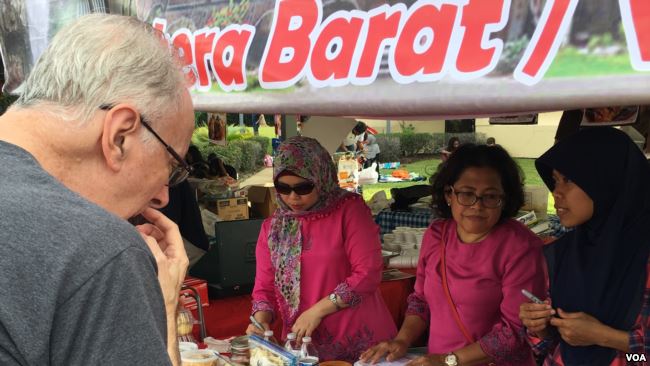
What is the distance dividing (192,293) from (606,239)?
1836mm

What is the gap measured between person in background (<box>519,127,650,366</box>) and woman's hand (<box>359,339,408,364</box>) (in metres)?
0.51

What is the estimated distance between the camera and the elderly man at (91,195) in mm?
677

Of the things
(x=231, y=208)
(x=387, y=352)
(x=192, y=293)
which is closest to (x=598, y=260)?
(x=387, y=352)

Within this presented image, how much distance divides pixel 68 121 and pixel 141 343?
36 centimetres

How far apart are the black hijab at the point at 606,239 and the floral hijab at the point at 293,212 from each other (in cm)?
99

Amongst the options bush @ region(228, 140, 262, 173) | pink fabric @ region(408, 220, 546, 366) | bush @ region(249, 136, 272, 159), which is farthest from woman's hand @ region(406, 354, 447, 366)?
bush @ region(249, 136, 272, 159)

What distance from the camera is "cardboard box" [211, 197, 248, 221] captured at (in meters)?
5.85

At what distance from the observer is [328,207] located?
2.51 m

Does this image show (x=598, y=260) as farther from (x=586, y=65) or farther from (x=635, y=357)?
(x=586, y=65)

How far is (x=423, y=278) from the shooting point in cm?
240

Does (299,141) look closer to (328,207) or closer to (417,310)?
(328,207)

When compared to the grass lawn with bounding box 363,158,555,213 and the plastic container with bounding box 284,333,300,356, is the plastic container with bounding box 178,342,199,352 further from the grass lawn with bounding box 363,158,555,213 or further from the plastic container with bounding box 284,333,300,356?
the grass lawn with bounding box 363,158,555,213

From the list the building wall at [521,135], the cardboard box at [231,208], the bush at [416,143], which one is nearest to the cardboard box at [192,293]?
the cardboard box at [231,208]

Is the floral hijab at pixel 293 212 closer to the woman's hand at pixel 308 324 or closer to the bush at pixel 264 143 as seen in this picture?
the woman's hand at pixel 308 324
